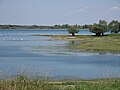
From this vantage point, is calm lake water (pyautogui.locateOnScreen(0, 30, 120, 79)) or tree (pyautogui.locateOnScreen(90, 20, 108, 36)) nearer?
calm lake water (pyautogui.locateOnScreen(0, 30, 120, 79))

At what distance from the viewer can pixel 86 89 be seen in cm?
1197

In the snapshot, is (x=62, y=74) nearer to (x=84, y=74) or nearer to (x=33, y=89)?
A: (x=84, y=74)

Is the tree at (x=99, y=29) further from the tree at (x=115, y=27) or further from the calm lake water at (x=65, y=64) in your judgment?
the calm lake water at (x=65, y=64)

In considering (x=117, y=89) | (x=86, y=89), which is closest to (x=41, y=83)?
(x=86, y=89)

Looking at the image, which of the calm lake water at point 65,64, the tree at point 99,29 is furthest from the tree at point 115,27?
the calm lake water at point 65,64

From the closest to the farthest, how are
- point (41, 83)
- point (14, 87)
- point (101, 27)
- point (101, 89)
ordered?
1. point (14, 87)
2. point (41, 83)
3. point (101, 89)
4. point (101, 27)

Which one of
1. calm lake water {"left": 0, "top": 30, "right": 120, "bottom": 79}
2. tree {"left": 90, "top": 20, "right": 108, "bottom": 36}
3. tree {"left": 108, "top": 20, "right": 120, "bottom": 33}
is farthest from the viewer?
tree {"left": 108, "top": 20, "right": 120, "bottom": 33}

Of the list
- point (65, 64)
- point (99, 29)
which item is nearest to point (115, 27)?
point (99, 29)

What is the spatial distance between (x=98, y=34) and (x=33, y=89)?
88.7 metres

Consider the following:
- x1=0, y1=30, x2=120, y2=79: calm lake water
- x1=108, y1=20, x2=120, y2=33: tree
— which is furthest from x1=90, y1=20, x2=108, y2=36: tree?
x1=0, y1=30, x2=120, y2=79: calm lake water

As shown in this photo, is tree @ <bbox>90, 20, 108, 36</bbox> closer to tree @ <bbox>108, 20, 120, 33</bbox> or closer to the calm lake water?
tree @ <bbox>108, 20, 120, 33</bbox>

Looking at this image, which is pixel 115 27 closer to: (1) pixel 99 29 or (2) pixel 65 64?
(1) pixel 99 29

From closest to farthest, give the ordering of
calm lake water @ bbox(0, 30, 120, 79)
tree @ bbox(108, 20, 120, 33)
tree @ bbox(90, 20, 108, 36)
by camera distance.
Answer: calm lake water @ bbox(0, 30, 120, 79)
tree @ bbox(90, 20, 108, 36)
tree @ bbox(108, 20, 120, 33)

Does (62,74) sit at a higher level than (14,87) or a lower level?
lower
